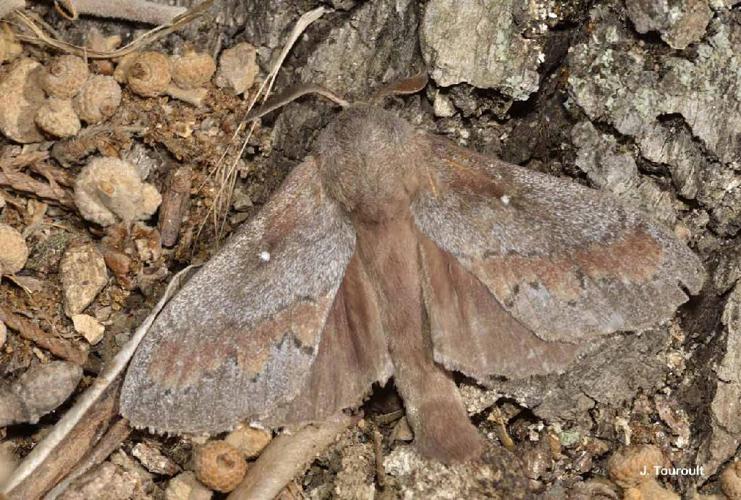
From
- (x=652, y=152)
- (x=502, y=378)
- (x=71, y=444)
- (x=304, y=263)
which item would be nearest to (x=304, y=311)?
(x=304, y=263)

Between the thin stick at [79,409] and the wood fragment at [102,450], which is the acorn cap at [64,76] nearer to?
the thin stick at [79,409]

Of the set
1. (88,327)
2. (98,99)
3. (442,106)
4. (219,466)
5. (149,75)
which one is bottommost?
(219,466)

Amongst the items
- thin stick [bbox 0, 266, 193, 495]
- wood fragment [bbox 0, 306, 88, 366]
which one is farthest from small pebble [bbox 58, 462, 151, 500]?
wood fragment [bbox 0, 306, 88, 366]

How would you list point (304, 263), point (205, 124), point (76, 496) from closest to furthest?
point (76, 496)
point (304, 263)
point (205, 124)

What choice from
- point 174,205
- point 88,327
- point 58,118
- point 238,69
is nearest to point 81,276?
point 88,327

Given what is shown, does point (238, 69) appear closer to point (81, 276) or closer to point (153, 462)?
point (81, 276)

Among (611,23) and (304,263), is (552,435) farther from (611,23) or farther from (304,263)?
(611,23)

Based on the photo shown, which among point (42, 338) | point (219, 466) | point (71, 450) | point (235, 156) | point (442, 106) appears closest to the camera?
point (219, 466)
